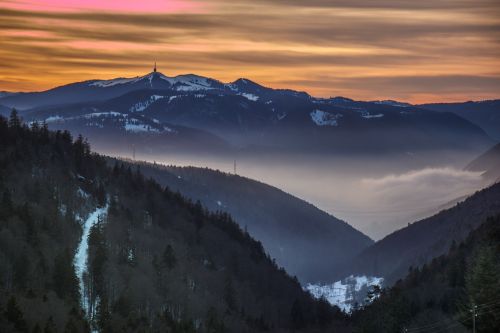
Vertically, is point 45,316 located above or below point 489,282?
below

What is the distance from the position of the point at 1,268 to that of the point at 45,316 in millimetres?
21674

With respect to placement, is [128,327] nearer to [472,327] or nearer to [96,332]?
[96,332]

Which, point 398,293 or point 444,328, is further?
point 398,293

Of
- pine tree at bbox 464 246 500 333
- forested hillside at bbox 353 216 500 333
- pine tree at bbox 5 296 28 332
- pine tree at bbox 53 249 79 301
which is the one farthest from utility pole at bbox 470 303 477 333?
pine tree at bbox 53 249 79 301

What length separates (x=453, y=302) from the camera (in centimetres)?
15450

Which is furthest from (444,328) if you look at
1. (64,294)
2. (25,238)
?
(25,238)

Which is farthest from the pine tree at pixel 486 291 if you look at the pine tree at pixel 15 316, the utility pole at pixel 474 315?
the pine tree at pixel 15 316

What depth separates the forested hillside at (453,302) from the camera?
11119 cm

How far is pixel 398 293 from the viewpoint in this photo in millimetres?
168625

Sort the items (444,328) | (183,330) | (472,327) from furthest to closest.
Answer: (183,330) → (444,328) → (472,327)

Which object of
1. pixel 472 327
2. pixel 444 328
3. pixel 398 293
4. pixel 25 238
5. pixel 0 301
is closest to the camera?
pixel 472 327

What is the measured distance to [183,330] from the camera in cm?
18325

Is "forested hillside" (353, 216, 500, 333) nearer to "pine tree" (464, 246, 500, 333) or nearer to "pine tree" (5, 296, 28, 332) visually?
"pine tree" (464, 246, 500, 333)

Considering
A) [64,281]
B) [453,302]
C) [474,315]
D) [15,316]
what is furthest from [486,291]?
[64,281]
